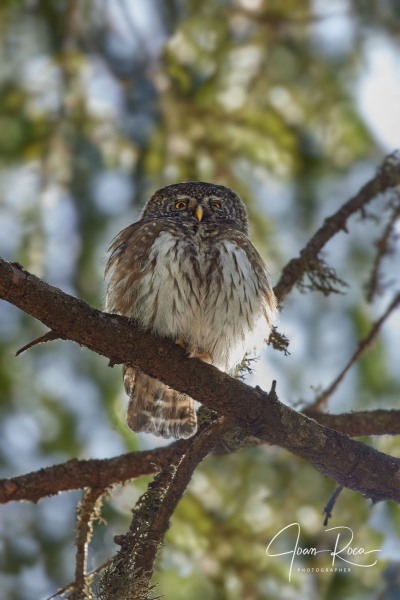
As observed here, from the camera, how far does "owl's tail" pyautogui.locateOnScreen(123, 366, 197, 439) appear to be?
4.43 m

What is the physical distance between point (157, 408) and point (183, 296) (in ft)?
2.28

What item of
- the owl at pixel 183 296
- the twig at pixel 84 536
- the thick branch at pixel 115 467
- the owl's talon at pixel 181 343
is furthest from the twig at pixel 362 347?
the twig at pixel 84 536

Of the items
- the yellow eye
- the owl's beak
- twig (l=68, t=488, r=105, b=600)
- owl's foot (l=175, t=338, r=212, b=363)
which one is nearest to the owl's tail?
owl's foot (l=175, t=338, r=212, b=363)

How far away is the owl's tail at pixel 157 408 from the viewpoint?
443 centimetres

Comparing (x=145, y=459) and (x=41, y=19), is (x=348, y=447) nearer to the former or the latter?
(x=145, y=459)

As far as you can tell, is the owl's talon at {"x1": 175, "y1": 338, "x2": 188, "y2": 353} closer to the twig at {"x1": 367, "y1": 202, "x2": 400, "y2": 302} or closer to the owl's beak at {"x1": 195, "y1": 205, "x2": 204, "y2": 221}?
the owl's beak at {"x1": 195, "y1": 205, "x2": 204, "y2": 221}

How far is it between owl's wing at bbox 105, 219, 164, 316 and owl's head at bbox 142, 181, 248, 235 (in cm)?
32

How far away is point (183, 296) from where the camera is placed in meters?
4.14

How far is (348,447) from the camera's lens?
367cm

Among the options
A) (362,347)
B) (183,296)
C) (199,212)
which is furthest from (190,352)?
(199,212)

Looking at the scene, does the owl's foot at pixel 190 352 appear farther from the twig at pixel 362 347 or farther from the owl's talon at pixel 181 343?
the twig at pixel 362 347

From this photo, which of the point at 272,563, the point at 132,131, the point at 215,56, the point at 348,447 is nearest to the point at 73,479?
the point at 348,447

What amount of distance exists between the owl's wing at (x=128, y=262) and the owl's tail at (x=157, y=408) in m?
0.41

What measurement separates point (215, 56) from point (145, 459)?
2.85m
